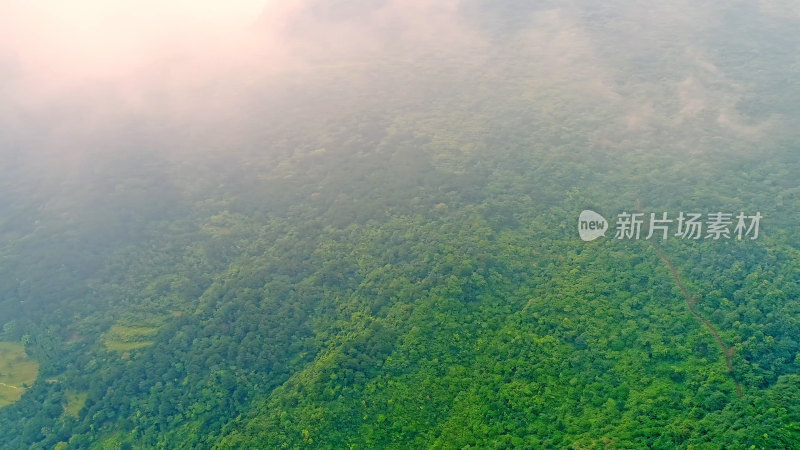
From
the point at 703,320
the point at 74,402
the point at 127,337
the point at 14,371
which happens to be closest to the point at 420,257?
the point at 703,320

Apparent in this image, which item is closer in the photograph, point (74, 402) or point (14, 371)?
point (74, 402)

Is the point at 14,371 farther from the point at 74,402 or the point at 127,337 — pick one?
the point at 127,337

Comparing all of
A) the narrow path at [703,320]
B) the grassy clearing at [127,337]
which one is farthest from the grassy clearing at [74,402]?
the narrow path at [703,320]

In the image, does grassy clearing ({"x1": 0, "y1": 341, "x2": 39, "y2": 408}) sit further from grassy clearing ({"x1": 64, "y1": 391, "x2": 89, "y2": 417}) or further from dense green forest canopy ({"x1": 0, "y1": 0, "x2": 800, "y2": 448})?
grassy clearing ({"x1": 64, "y1": 391, "x2": 89, "y2": 417})

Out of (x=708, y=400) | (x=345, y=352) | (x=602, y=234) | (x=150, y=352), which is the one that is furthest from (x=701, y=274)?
(x=150, y=352)

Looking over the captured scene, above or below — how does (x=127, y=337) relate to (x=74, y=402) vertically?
above

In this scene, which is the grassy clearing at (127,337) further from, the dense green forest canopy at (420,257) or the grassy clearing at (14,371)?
the grassy clearing at (14,371)
